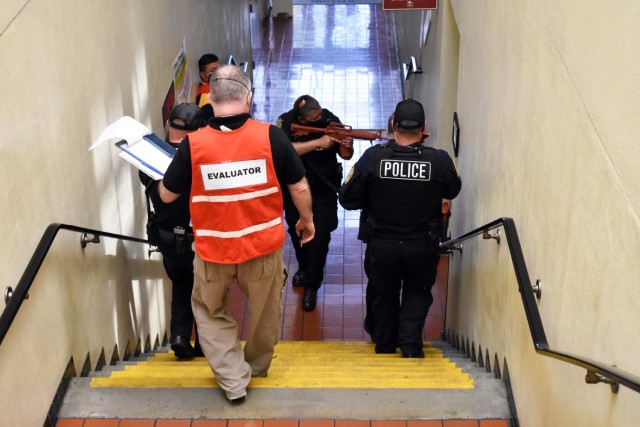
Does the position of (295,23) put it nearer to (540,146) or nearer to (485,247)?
(485,247)

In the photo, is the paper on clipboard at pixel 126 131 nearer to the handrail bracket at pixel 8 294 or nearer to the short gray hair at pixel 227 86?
the short gray hair at pixel 227 86

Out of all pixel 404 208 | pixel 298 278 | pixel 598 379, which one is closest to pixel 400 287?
pixel 404 208

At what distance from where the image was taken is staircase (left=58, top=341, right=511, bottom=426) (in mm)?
3668

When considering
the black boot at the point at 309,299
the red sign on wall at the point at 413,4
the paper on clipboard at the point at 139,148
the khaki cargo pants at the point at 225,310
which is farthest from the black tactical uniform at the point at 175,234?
the red sign on wall at the point at 413,4

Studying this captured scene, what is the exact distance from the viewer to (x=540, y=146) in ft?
11.2

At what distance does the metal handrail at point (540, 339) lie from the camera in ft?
6.86

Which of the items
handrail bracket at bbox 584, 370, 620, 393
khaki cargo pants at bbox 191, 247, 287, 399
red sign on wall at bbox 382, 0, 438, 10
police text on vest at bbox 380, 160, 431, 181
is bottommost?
khaki cargo pants at bbox 191, 247, 287, 399

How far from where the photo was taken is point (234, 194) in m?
3.54

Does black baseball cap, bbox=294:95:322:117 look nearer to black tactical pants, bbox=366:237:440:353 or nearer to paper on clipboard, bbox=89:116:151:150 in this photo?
black tactical pants, bbox=366:237:440:353

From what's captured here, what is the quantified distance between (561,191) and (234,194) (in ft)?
4.47

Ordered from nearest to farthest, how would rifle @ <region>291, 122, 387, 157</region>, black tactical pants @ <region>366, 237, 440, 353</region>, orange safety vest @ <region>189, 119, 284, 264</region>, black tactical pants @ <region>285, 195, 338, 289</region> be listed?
orange safety vest @ <region>189, 119, 284, 264</region> → black tactical pants @ <region>366, 237, 440, 353</region> → rifle @ <region>291, 122, 387, 157</region> → black tactical pants @ <region>285, 195, 338, 289</region>

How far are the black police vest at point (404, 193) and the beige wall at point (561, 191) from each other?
36 centimetres

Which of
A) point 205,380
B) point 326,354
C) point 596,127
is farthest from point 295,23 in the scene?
point 596,127

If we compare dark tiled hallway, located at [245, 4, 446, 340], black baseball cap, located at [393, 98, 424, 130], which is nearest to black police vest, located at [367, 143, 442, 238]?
black baseball cap, located at [393, 98, 424, 130]
